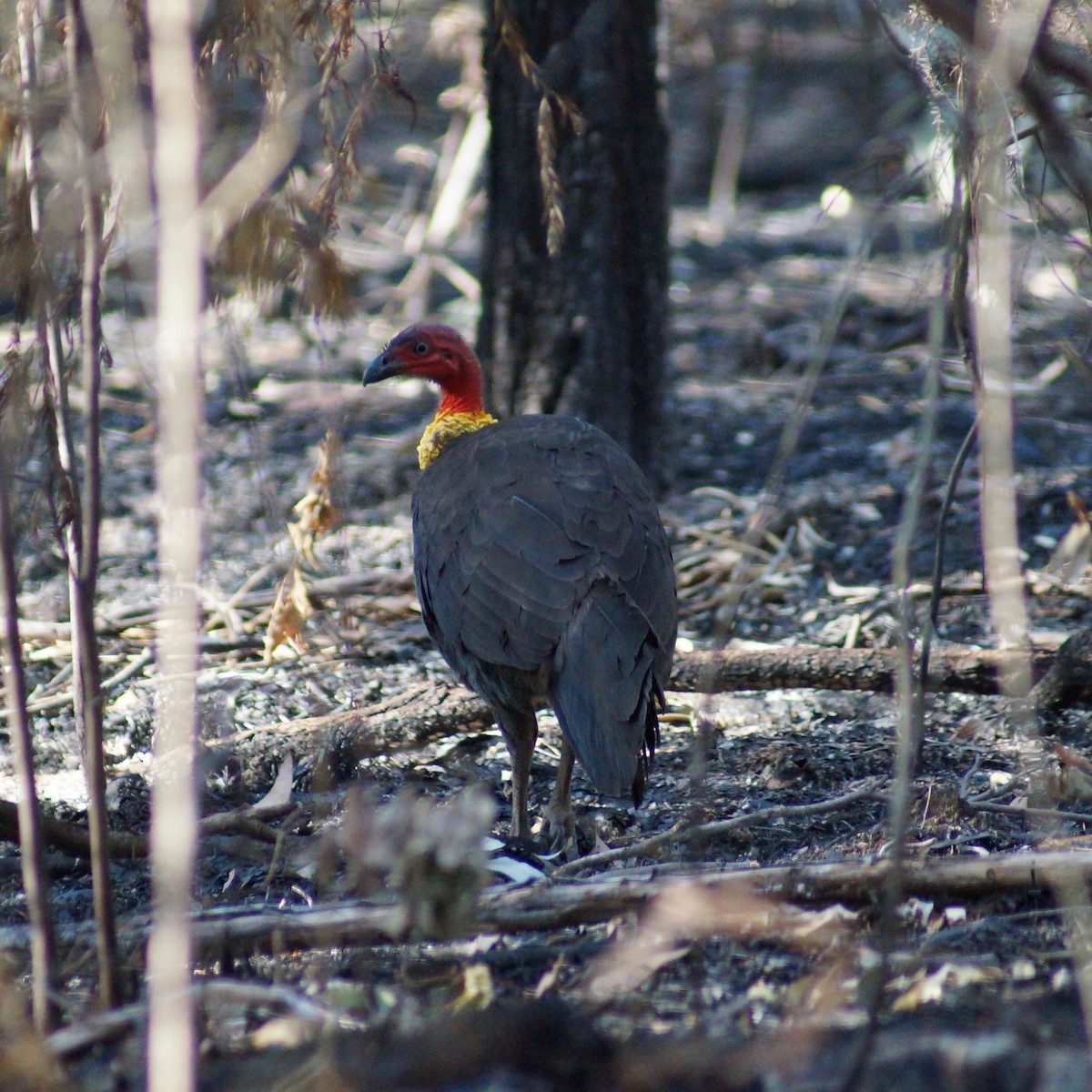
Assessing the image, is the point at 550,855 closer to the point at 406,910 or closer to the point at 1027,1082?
the point at 406,910

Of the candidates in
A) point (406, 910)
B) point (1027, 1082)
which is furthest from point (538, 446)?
point (1027, 1082)

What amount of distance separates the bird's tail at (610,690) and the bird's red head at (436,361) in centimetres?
155

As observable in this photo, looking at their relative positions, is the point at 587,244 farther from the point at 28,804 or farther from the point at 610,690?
the point at 28,804

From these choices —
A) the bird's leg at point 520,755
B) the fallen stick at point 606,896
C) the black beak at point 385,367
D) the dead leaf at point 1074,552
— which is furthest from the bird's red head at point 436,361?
the fallen stick at point 606,896

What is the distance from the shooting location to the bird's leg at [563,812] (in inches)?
155

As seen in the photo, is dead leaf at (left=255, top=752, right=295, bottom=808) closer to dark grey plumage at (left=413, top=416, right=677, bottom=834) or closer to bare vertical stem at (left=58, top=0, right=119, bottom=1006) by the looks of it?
dark grey plumage at (left=413, top=416, right=677, bottom=834)

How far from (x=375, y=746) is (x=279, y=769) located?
0.31 metres

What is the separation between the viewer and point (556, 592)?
12.2 ft

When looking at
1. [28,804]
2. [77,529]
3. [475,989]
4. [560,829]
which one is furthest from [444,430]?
[28,804]

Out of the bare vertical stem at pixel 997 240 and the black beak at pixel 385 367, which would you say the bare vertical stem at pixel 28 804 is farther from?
the black beak at pixel 385 367

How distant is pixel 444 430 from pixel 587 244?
156cm

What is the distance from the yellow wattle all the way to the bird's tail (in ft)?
4.49

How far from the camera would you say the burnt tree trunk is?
19.1ft

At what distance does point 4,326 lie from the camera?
7.77 metres
